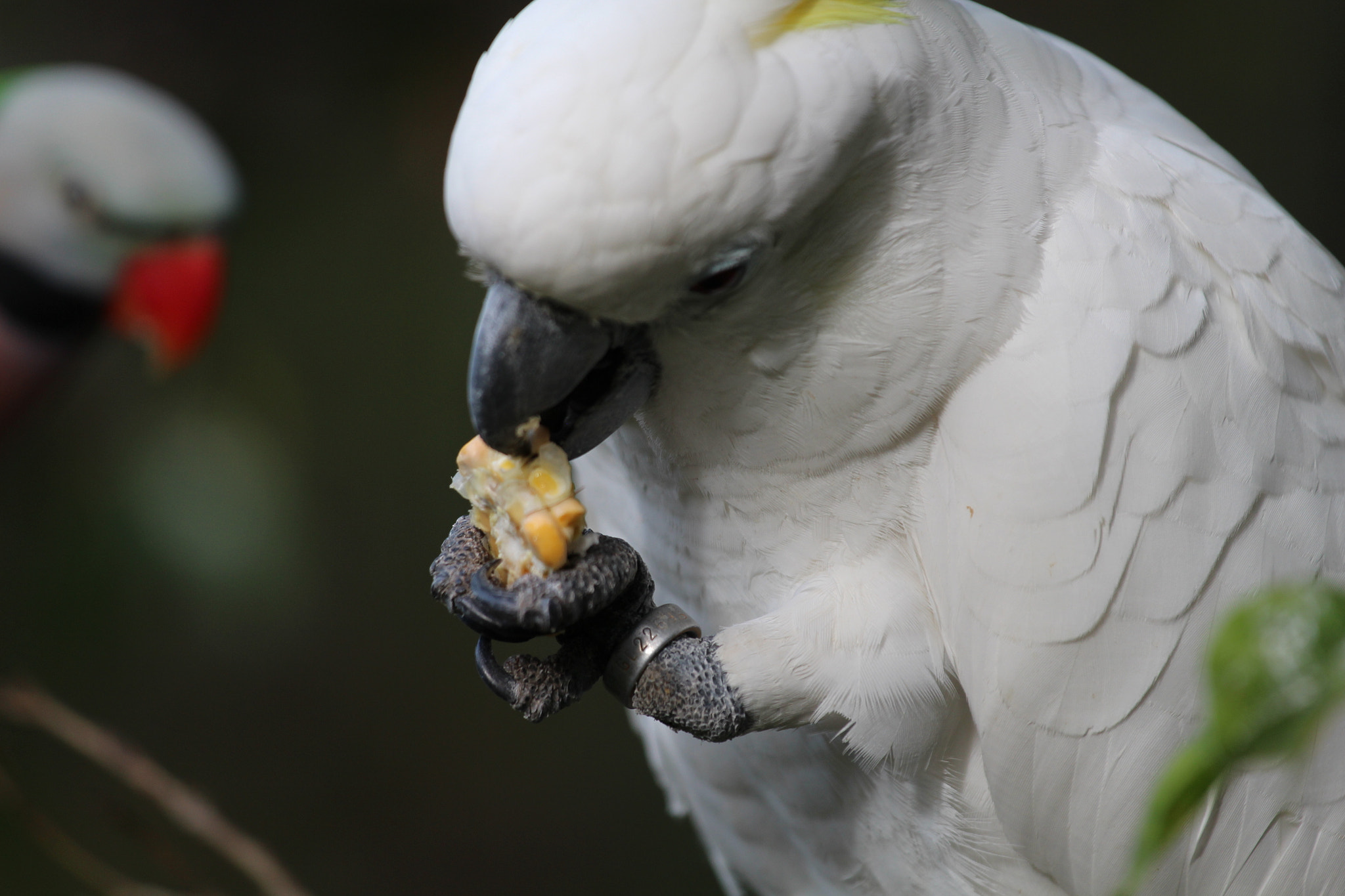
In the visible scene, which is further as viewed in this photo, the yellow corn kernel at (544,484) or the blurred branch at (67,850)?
the blurred branch at (67,850)

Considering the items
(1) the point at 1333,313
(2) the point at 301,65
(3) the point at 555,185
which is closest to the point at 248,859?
(3) the point at 555,185

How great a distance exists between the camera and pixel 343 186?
8.03ft

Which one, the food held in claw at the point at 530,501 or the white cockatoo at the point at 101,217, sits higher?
the white cockatoo at the point at 101,217

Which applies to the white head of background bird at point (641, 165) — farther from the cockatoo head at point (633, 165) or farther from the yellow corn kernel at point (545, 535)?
the yellow corn kernel at point (545, 535)

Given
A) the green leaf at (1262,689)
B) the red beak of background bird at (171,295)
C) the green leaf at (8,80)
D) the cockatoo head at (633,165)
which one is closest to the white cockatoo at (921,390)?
the cockatoo head at (633,165)

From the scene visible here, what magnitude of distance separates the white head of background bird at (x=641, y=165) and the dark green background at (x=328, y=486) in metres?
1.53

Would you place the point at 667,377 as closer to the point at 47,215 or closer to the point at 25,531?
the point at 47,215

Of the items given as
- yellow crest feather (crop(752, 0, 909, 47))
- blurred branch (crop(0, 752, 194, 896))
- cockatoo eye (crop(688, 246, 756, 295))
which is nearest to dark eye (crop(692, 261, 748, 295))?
cockatoo eye (crop(688, 246, 756, 295))

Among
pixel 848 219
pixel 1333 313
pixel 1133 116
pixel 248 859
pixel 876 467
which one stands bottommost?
pixel 248 859

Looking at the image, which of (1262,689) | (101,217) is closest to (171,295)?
(101,217)

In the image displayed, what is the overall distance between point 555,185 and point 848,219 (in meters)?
0.29

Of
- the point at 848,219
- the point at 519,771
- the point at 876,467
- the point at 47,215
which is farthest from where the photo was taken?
the point at 519,771

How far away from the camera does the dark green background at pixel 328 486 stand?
2.28m

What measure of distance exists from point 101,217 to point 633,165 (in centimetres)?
137
